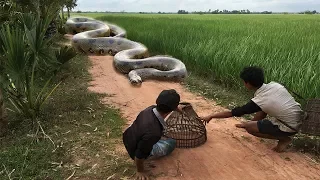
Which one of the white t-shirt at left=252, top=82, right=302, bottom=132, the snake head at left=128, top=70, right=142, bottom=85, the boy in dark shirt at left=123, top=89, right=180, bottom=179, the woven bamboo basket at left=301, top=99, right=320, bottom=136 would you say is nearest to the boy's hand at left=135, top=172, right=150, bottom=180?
the boy in dark shirt at left=123, top=89, right=180, bottom=179

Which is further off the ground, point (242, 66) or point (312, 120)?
point (312, 120)

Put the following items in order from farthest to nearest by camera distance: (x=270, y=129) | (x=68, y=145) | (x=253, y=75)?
1. (x=68, y=145)
2. (x=270, y=129)
3. (x=253, y=75)

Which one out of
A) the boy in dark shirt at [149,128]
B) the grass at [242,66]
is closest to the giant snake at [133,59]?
the grass at [242,66]

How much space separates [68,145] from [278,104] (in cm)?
238

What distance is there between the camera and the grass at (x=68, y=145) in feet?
10.8

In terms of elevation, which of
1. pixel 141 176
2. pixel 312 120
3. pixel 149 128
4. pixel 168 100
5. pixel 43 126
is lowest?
pixel 43 126

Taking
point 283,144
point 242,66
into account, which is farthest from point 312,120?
point 242,66

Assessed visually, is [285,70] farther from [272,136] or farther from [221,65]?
[272,136]

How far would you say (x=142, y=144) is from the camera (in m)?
2.91

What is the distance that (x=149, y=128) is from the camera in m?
2.91

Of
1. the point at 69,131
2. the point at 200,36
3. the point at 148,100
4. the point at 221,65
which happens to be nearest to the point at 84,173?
the point at 69,131

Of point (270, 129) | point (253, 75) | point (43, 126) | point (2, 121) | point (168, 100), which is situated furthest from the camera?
point (43, 126)

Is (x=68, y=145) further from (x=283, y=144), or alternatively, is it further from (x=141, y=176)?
(x=283, y=144)

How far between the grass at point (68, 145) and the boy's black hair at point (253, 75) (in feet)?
4.95
